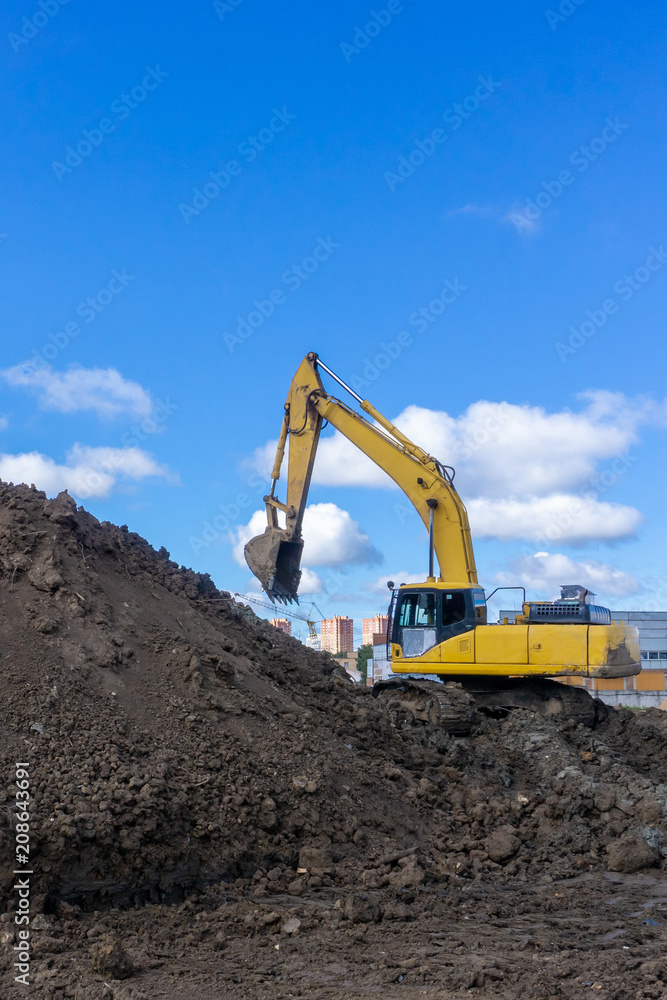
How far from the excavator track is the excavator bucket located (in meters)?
2.26

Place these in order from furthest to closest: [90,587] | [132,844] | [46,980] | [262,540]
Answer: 1. [262,540]
2. [90,587]
3. [132,844]
4. [46,980]

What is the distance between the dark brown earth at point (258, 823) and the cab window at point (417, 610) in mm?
2179

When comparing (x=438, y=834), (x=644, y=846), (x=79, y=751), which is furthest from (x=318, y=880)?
(x=644, y=846)

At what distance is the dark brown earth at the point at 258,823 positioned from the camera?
5180 mm

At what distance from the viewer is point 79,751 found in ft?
21.5

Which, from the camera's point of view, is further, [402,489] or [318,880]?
[402,489]

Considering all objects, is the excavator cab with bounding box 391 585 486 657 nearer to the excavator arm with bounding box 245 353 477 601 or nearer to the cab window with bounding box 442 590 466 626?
the cab window with bounding box 442 590 466 626

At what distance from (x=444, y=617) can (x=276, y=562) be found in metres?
2.86

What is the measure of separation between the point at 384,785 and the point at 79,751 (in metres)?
3.09

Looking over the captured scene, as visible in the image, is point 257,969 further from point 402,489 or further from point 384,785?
point 402,489

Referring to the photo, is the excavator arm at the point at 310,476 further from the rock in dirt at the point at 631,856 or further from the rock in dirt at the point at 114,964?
the rock in dirt at the point at 114,964

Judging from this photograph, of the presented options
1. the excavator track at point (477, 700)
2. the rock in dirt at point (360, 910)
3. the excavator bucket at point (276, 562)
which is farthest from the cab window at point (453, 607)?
the rock in dirt at point (360, 910)

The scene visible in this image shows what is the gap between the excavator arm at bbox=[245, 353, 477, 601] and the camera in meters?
12.9

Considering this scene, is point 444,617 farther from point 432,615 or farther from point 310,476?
point 310,476
